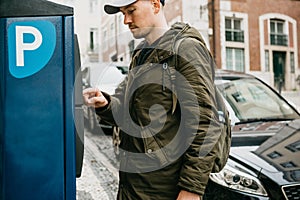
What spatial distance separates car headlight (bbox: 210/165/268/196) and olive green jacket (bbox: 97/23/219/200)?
110cm

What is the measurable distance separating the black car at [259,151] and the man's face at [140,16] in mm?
1372

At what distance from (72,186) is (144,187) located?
317 millimetres

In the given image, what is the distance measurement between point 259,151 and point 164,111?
58.3 inches

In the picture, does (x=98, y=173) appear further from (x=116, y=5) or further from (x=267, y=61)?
(x=267, y=61)

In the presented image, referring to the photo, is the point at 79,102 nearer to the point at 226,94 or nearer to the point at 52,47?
the point at 52,47

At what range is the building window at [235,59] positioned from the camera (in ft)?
53.6

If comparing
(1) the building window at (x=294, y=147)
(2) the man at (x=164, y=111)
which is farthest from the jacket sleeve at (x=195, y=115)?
(1) the building window at (x=294, y=147)

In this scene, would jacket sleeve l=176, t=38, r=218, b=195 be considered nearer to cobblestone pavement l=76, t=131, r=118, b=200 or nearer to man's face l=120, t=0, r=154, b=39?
man's face l=120, t=0, r=154, b=39

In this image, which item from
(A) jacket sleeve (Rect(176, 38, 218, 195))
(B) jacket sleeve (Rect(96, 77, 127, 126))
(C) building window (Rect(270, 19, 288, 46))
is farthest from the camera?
(C) building window (Rect(270, 19, 288, 46))

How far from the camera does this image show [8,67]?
3.71ft

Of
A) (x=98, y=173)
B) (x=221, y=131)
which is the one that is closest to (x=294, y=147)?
(x=221, y=131)

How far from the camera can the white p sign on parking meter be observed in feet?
3.70

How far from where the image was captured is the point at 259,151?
263 cm

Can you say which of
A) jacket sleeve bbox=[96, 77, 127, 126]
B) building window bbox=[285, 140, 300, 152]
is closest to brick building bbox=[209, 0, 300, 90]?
building window bbox=[285, 140, 300, 152]
